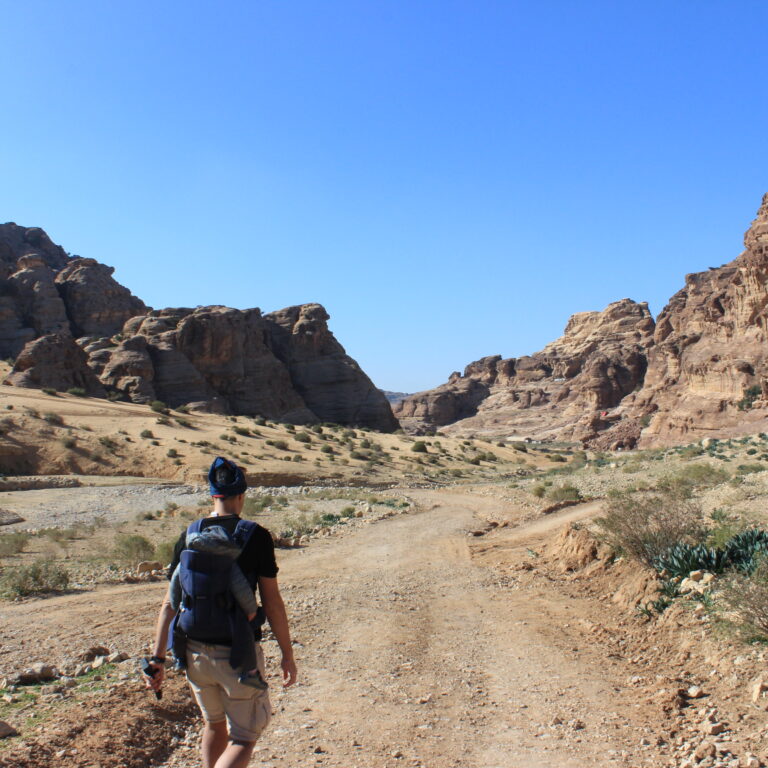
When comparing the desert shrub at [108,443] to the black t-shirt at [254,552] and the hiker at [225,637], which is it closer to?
the hiker at [225,637]

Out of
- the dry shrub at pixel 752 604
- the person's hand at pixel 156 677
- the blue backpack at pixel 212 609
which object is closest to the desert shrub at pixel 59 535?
the person's hand at pixel 156 677

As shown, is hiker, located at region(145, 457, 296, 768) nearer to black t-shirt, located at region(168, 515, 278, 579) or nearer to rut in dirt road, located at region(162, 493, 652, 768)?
black t-shirt, located at region(168, 515, 278, 579)

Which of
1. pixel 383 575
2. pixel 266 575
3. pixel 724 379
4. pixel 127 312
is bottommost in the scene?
pixel 383 575

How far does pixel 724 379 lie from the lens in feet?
197

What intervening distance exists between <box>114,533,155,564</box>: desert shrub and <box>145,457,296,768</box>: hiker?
435 inches

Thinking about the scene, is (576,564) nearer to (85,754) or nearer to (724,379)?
(85,754)

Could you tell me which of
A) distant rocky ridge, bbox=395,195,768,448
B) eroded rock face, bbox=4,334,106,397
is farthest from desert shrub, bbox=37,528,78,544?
distant rocky ridge, bbox=395,195,768,448

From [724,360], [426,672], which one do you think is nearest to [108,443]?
[426,672]

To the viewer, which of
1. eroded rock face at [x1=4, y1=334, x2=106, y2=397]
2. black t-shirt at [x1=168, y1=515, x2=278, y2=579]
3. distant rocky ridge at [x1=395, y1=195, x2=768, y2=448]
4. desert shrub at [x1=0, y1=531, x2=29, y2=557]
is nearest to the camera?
black t-shirt at [x1=168, y1=515, x2=278, y2=579]

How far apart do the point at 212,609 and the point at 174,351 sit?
59169 mm

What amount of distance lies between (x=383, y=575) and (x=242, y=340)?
56.1 m

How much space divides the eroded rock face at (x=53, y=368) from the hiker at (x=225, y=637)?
165ft

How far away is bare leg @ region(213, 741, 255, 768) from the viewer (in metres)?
3.51

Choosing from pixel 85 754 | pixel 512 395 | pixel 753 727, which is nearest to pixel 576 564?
pixel 753 727
